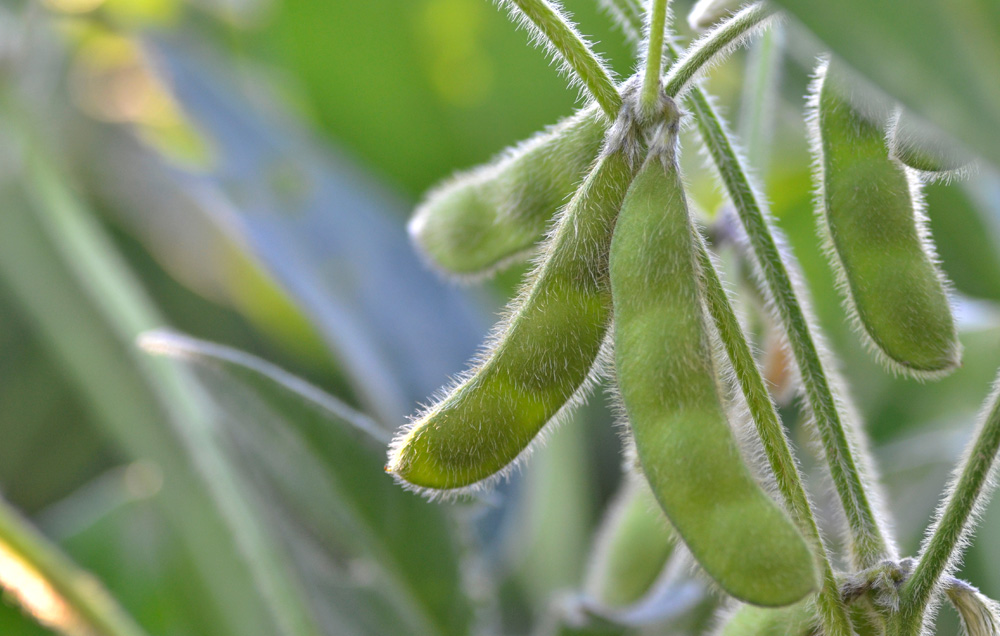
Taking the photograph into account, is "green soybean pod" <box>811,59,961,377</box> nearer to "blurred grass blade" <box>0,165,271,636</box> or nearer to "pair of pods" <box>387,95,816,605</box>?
"pair of pods" <box>387,95,816,605</box>

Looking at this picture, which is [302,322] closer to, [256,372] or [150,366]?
[150,366]

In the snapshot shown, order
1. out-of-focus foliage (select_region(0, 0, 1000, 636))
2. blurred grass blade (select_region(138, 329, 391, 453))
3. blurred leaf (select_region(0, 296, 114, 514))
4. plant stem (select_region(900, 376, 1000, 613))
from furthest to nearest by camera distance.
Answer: blurred leaf (select_region(0, 296, 114, 514)) → out-of-focus foliage (select_region(0, 0, 1000, 636)) → blurred grass blade (select_region(138, 329, 391, 453)) → plant stem (select_region(900, 376, 1000, 613))

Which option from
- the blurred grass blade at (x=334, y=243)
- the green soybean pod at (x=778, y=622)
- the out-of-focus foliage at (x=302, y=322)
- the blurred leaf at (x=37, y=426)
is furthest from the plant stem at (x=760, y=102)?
A: the blurred leaf at (x=37, y=426)

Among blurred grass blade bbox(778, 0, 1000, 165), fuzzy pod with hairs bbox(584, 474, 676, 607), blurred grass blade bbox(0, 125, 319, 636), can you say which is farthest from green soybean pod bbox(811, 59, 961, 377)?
blurred grass blade bbox(0, 125, 319, 636)

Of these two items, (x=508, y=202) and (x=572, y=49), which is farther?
(x=508, y=202)

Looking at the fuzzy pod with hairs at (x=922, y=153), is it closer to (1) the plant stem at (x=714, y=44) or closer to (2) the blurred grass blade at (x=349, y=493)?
(1) the plant stem at (x=714, y=44)

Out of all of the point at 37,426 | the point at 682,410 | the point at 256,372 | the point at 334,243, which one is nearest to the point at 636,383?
the point at 682,410
